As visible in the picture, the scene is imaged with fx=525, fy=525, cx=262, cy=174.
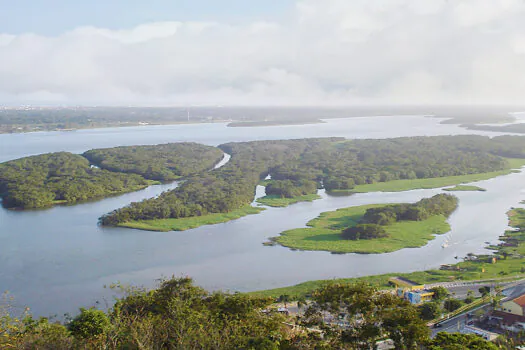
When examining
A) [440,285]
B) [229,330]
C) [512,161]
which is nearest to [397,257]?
[440,285]

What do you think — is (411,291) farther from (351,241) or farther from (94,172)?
(94,172)

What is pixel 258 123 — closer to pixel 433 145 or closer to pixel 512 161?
pixel 433 145

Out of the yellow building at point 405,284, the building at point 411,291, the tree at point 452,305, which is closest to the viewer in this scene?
the tree at point 452,305

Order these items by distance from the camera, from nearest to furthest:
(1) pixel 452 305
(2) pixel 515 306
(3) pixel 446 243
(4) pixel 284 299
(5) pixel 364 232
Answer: (2) pixel 515 306
(1) pixel 452 305
(4) pixel 284 299
(3) pixel 446 243
(5) pixel 364 232

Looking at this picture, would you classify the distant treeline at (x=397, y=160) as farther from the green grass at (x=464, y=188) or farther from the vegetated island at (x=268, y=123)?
the vegetated island at (x=268, y=123)

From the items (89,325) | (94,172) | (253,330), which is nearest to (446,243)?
(253,330)

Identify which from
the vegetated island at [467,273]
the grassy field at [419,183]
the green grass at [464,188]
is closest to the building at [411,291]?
the vegetated island at [467,273]
